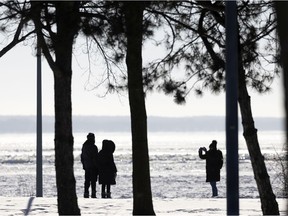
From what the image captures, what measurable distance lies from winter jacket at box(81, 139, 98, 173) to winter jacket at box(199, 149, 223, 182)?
3502 millimetres

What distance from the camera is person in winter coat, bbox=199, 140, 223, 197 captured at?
27.7 meters

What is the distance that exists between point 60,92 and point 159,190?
18.8 meters

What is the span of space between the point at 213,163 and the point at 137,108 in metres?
12.4

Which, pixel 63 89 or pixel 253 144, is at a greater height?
pixel 63 89

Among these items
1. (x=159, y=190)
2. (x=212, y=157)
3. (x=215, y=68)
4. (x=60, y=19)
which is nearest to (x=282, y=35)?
(x=60, y=19)

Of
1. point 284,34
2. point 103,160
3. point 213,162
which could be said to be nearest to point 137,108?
point 284,34

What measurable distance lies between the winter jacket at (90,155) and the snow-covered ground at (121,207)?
2.39 m

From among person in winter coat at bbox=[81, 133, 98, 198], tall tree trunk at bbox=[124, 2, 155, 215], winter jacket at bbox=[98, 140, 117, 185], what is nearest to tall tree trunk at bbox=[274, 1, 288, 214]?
tall tree trunk at bbox=[124, 2, 155, 215]

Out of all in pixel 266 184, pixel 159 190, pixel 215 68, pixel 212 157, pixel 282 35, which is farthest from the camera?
pixel 159 190

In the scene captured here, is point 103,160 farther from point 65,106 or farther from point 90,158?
point 65,106

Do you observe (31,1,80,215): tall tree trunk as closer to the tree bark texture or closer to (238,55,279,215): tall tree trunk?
the tree bark texture

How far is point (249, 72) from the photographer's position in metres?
19.0

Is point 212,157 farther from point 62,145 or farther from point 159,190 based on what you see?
point 62,145

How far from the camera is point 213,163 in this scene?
28.1 meters
